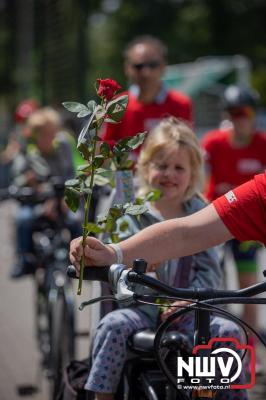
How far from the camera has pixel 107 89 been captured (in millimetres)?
2889

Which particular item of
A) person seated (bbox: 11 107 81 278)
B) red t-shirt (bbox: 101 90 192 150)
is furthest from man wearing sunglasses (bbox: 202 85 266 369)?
person seated (bbox: 11 107 81 278)

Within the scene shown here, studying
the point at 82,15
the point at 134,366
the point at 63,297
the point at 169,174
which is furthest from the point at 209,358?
the point at 82,15

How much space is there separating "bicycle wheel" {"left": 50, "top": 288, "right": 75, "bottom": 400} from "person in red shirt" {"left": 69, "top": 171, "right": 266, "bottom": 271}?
2.31 m

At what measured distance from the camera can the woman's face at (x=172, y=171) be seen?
414cm

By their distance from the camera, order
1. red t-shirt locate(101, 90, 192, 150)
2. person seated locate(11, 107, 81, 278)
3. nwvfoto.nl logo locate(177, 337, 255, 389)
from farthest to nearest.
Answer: person seated locate(11, 107, 81, 278) → red t-shirt locate(101, 90, 192, 150) → nwvfoto.nl logo locate(177, 337, 255, 389)

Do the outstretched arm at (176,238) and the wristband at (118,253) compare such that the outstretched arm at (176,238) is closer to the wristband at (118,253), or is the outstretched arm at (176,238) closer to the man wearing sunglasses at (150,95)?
the wristband at (118,253)

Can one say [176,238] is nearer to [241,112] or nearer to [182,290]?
[182,290]

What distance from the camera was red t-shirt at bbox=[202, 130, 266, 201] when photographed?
7059mm

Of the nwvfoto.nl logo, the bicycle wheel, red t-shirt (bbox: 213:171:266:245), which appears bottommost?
the nwvfoto.nl logo

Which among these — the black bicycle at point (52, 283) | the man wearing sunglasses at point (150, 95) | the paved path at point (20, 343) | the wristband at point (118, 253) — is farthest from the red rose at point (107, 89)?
the man wearing sunglasses at point (150, 95)

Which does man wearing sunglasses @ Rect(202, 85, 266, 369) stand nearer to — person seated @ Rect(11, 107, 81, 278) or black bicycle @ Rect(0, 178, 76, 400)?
person seated @ Rect(11, 107, 81, 278)

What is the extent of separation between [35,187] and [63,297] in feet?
5.46

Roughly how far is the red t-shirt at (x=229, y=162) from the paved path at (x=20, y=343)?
125cm

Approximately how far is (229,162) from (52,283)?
1669mm
